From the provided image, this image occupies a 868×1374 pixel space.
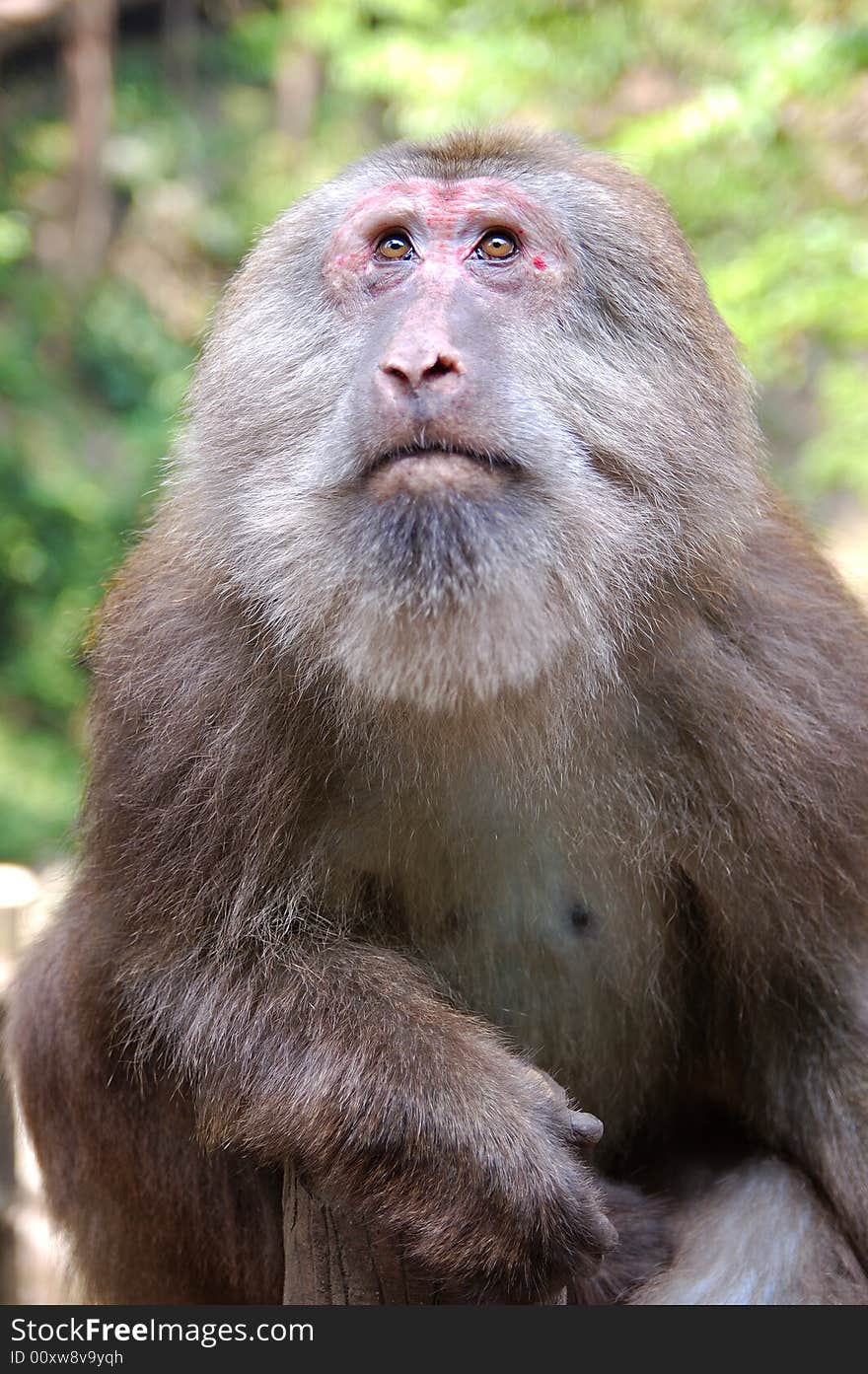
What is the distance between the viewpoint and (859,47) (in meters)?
5.30

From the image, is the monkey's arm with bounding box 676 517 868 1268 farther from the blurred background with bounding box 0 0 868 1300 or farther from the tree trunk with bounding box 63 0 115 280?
the tree trunk with bounding box 63 0 115 280

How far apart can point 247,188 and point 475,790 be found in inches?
520

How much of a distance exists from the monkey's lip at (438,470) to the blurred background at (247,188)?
805mm

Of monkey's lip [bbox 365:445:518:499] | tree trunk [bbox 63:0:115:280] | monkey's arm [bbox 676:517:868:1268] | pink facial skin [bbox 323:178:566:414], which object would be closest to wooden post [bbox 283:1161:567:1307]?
monkey's arm [bbox 676:517:868:1268]

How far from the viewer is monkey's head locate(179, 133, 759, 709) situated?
7.57 ft

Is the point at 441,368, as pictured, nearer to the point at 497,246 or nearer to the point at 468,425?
the point at 468,425

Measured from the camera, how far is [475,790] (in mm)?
2734

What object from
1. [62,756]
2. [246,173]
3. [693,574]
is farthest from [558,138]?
[246,173]

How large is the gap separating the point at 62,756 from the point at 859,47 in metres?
7.82

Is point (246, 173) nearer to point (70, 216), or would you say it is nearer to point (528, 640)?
point (70, 216)

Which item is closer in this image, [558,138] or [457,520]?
[457,520]

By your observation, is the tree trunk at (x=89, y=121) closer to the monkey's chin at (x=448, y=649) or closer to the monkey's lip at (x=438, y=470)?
the monkey's lip at (x=438, y=470)

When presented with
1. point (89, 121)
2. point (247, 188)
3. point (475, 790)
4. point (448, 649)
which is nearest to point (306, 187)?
point (475, 790)

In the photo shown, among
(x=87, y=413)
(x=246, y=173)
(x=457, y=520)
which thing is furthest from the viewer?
(x=246, y=173)
